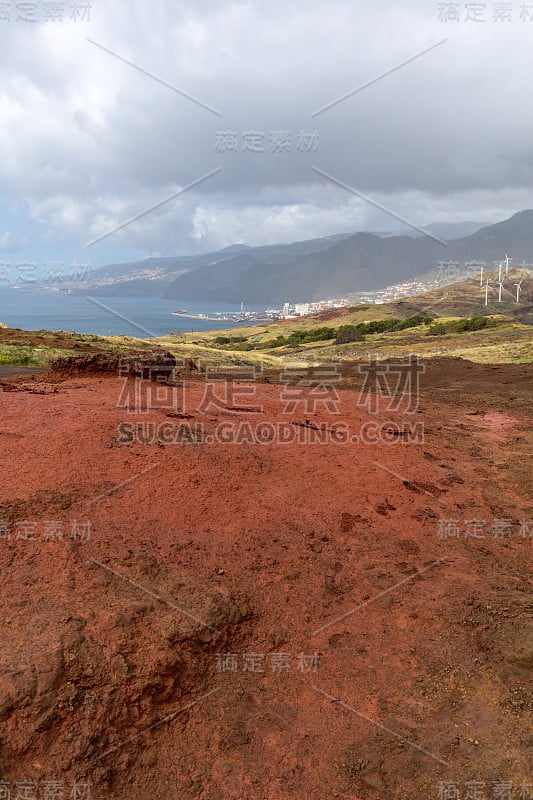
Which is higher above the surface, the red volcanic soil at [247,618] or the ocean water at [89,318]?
the ocean water at [89,318]

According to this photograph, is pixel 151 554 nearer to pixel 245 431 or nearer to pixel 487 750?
pixel 487 750

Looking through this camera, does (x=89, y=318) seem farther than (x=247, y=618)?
Yes

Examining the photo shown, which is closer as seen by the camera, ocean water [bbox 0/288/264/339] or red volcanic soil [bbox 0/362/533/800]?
red volcanic soil [bbox 0/362/533/800]

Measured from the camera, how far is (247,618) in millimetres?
5480

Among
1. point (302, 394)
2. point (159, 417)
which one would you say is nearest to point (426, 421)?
point (302, 394)

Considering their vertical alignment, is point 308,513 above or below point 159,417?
below

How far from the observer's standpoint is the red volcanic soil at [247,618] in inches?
161

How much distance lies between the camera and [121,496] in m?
6.91

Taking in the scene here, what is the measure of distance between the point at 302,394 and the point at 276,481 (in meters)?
7.24

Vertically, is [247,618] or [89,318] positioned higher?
[89,318]

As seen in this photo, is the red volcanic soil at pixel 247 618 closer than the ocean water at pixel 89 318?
Yes

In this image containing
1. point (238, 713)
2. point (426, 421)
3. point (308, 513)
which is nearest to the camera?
point (238, 713)

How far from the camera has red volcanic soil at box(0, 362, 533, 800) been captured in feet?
13.4

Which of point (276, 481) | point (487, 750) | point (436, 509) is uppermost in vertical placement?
point (276, 481)
